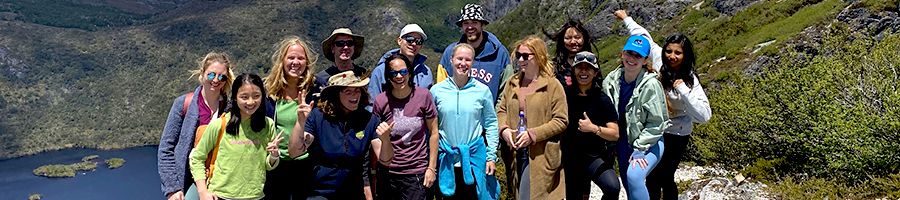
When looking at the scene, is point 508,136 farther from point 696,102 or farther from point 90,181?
point 90,181

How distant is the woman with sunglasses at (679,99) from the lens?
12.9 feet

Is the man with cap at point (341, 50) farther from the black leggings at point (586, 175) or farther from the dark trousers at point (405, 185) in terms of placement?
the black leggings at point (586, 175)

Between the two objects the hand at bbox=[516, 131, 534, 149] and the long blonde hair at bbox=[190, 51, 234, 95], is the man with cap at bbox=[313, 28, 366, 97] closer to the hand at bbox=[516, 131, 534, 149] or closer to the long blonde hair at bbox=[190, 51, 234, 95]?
the long blonde hair at bbox=[190, 51, 234, 95]

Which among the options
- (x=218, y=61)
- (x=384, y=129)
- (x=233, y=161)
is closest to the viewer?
(x=384, y=129)

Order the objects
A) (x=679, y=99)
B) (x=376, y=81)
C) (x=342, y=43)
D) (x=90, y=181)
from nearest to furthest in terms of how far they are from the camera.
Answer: (x=679, y=99) → (x=376, y=81) → (x=342, y=43) → (x=90, y=181)

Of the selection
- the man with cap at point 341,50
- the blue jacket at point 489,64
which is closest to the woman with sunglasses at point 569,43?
the blue jacket at point 489,64

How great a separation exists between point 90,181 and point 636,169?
121 metres

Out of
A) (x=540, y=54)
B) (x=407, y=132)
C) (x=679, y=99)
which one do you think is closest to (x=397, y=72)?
(x=407, y=132)

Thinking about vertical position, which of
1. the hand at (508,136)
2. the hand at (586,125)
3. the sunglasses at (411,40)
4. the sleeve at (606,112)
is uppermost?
the sunglasses at (411,40)

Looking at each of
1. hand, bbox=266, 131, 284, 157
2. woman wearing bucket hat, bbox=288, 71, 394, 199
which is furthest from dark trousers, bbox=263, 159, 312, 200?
hand, bbox=266, 131, 284, 157

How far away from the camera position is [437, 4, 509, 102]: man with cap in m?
4.58

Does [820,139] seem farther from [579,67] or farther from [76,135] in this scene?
[76,135]

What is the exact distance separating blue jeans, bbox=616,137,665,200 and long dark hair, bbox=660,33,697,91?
0.46 meters

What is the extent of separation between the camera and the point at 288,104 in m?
3.89
